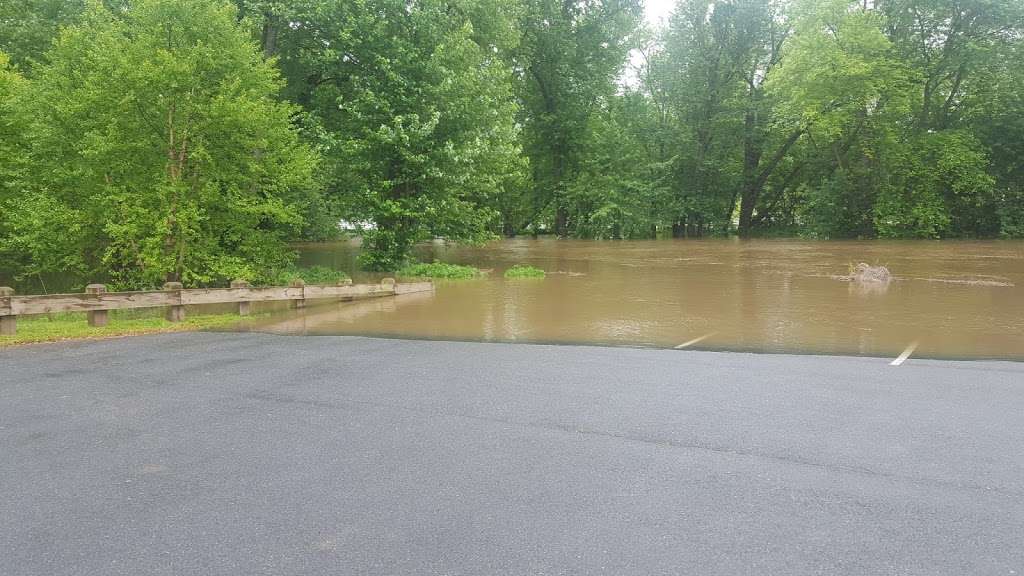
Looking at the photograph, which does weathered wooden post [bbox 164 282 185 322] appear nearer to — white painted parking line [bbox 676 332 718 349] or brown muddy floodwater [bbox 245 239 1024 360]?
brown muddy floodwater [bbox 245 239 1024 360]

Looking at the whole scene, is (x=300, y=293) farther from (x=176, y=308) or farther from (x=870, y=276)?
(x=870, y=276)

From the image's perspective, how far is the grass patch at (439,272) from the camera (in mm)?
21328

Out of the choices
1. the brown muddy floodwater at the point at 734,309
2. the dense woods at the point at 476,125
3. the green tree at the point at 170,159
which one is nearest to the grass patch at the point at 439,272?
the dense woods at the point at 476,125

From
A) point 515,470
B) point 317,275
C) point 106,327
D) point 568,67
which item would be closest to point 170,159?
point 106,327

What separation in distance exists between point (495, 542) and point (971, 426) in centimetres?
425

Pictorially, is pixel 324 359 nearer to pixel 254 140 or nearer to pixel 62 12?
pixel 254 140

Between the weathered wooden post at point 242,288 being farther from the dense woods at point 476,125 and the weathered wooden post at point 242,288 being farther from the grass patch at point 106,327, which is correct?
the dense woods at point 476,125

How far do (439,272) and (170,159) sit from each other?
29.2 ft

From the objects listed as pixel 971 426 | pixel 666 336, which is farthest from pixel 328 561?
pixel 666 336

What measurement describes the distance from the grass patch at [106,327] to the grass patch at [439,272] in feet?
29.3

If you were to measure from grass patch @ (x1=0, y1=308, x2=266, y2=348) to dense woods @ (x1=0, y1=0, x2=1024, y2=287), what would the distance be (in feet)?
7.99

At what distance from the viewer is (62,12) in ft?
96.2

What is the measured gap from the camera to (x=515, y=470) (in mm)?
4691

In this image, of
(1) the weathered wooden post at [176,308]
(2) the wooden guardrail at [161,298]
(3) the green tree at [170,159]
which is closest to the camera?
(2) the wooden guardrail at [161,298]
